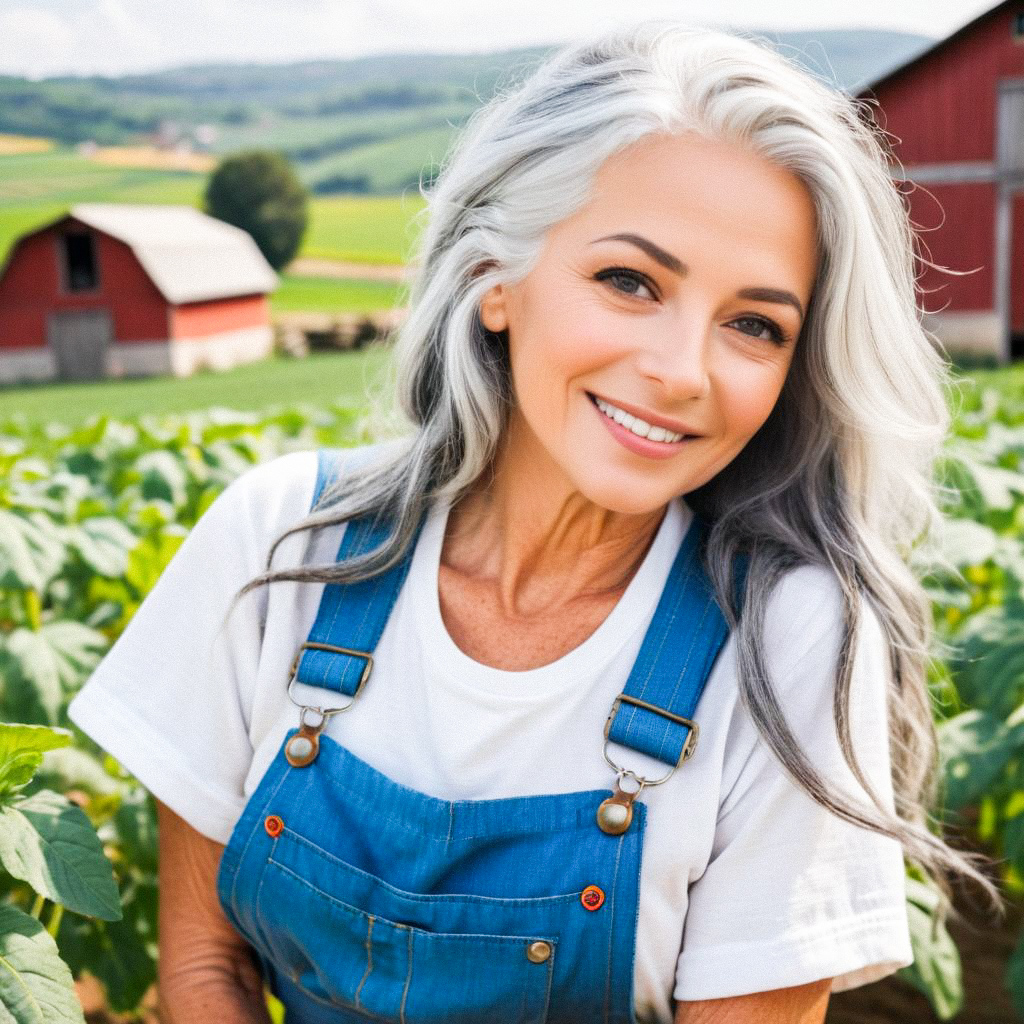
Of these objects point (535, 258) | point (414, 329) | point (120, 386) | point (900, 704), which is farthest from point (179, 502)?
point (120, 386)

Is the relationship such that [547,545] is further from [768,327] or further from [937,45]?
[937,45]

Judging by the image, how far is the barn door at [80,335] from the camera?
22.2m

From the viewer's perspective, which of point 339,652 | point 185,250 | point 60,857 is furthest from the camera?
point 185,250

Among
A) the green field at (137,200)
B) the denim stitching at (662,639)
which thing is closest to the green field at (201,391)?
the green field at (137,200)

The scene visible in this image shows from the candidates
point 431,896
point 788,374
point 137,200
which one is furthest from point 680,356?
point 137,200

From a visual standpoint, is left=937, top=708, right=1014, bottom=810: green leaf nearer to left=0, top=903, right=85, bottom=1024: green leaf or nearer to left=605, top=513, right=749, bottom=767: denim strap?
left=605, top=513, right=749, bottom=767: denim strap

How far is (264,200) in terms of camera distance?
2375 centimetres

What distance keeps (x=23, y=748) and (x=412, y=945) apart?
0.55 metres

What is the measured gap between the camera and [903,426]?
1.84 m

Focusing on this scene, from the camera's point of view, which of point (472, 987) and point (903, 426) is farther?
point (903, 426)

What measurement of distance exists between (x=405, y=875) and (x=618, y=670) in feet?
1.27

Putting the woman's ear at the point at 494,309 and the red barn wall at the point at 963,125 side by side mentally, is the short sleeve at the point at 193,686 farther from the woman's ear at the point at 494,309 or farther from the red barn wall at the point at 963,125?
the red barn wall at the point at 963,125

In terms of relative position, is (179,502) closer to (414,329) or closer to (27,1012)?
(414,329)

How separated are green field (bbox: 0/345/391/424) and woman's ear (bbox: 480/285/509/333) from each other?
12.4 metres
